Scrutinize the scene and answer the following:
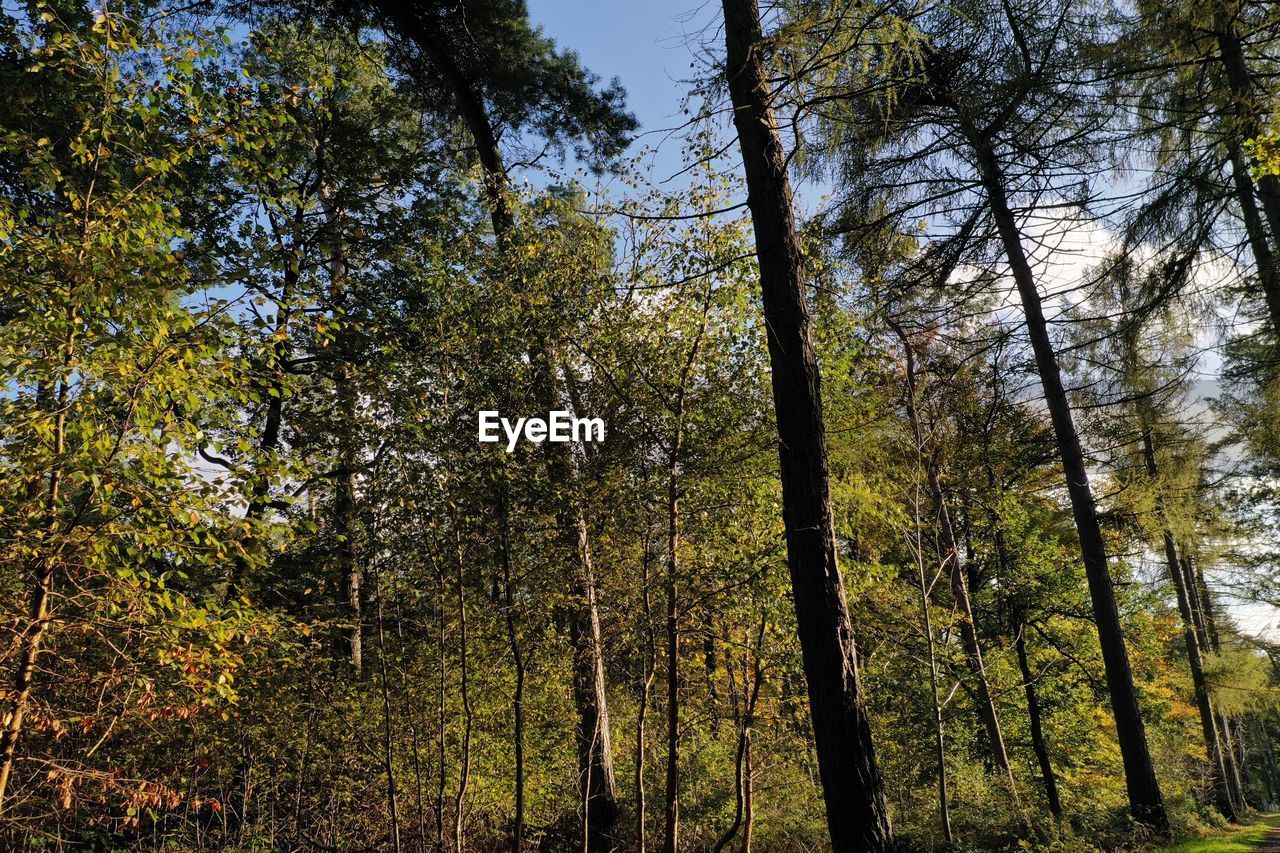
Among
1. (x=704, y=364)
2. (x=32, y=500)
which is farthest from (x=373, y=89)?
(x=32, y=500)

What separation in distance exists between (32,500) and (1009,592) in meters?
16.1

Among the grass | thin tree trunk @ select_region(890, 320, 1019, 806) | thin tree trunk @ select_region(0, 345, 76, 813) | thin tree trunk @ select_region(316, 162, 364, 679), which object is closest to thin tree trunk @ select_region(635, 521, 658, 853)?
thin tree trunk @ select_region(316, 162, 364, 679)

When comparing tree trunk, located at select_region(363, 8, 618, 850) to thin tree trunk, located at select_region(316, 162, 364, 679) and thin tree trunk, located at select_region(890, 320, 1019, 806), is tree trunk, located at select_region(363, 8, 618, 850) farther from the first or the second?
thin tree trunk, located at select_region(890, 320, 1019, 806)

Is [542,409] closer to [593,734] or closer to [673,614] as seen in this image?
[673,614]

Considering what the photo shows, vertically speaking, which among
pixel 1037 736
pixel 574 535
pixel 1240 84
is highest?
pixel 1240 84

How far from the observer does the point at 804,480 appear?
3.74 meters

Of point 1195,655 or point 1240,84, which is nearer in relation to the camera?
point 1240,84

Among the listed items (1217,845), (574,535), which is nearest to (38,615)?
(574,535)

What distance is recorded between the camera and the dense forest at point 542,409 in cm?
372

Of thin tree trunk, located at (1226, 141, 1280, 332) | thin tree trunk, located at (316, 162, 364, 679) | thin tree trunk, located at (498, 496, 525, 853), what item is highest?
thin tree trunk, located at (1226, 141, 1280, 332)

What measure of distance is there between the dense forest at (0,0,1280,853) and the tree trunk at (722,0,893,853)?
25 millimetres

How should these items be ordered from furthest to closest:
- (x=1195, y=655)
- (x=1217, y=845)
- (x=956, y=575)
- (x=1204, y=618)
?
1. (x=1204, y=618)
2. (x=1195, y=655)
3. (x=956, y=575)
4. (x=1217, y=845)

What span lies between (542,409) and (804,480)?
13.2ft

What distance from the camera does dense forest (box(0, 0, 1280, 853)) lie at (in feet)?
12.2
